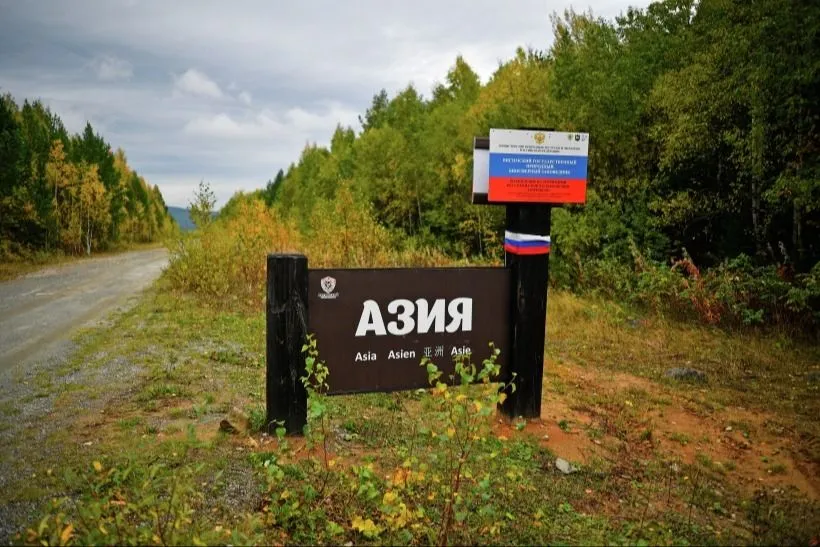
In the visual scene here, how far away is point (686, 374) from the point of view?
Answer: 24.9 ft

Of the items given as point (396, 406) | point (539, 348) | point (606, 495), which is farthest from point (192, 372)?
point (606, 495)

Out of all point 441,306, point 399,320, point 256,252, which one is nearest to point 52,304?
point 256,252

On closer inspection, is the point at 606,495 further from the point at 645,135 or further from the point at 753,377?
the point at 645,135

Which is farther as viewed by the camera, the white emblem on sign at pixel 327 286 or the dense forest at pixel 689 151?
the dense forest at pixel 689 151

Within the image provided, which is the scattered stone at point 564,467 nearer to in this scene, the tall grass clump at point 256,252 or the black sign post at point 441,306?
the black sign post at point 441,306

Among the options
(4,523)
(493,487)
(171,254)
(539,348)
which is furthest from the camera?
(171,254)

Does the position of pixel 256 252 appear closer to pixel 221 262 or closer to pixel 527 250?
pixel 221 262

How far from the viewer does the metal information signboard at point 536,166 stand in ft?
17.0

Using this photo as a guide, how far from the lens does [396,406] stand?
593 centimetres

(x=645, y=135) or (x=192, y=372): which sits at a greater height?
Result: (x=645, y=135)

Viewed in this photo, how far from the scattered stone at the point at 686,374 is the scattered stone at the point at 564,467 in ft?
12.1

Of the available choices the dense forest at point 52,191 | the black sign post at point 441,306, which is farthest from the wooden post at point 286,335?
the dense forest at point 52,191

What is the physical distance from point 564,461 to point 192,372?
15.2 feet

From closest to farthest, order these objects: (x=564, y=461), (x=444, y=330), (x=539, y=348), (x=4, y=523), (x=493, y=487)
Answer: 1. (x=4, y=523)
2. (x=493, y=487)
3. (x=564, y=461)
4. (x=444, y=330)
5. (x=539, y=348)
